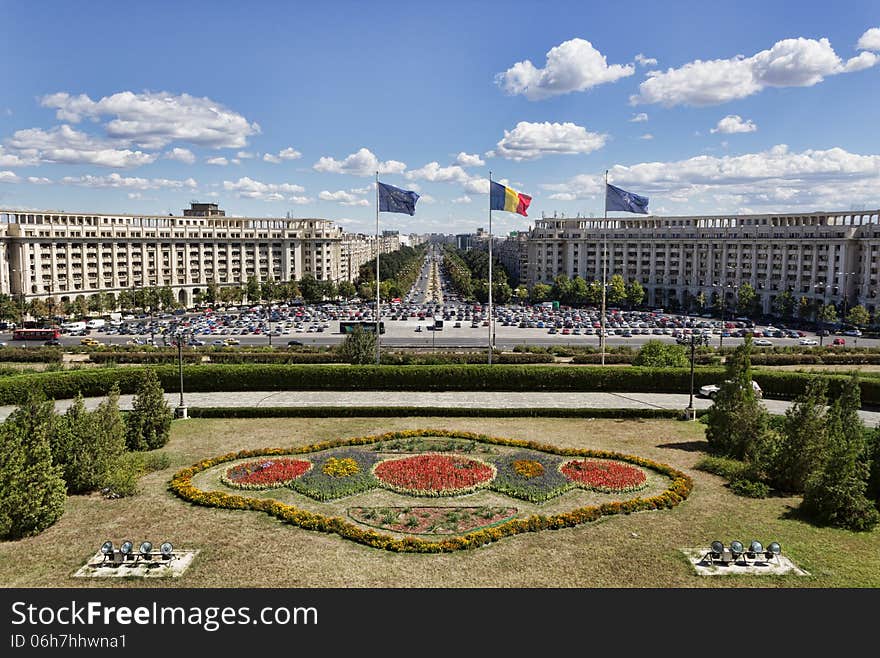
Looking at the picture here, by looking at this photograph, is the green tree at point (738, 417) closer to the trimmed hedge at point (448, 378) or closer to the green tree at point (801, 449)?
the green tree at point (801, 449)

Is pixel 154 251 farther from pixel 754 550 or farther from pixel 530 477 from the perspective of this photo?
pixel 754 550

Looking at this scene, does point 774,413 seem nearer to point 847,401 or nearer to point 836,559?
point 847,401

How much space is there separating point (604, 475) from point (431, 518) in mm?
7530

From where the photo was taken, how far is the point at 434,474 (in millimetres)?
24984

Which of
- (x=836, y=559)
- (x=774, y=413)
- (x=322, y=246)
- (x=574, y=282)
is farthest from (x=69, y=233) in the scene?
(x=836, y=559)

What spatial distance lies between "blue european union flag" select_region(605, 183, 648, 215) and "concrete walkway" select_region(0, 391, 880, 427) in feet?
41.7

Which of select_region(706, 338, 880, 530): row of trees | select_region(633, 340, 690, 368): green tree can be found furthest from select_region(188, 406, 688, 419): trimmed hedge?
select_region(633, 340, 690, 368): green tree

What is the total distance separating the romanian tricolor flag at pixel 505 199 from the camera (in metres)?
42.7

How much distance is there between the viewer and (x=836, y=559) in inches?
715

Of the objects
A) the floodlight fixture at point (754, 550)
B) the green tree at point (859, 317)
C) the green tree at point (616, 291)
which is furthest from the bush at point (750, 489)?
the green tree at point (616, 291)

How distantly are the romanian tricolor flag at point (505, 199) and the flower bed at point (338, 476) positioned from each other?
20.7 m

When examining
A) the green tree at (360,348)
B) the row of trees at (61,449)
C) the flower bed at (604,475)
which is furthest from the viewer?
the green tree at (360,348)

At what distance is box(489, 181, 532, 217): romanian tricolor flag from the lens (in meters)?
42.7

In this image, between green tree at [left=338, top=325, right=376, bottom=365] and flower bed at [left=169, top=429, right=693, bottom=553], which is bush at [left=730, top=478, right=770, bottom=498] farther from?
green tree at [left=338, top=325, right=376, bottom=365]
